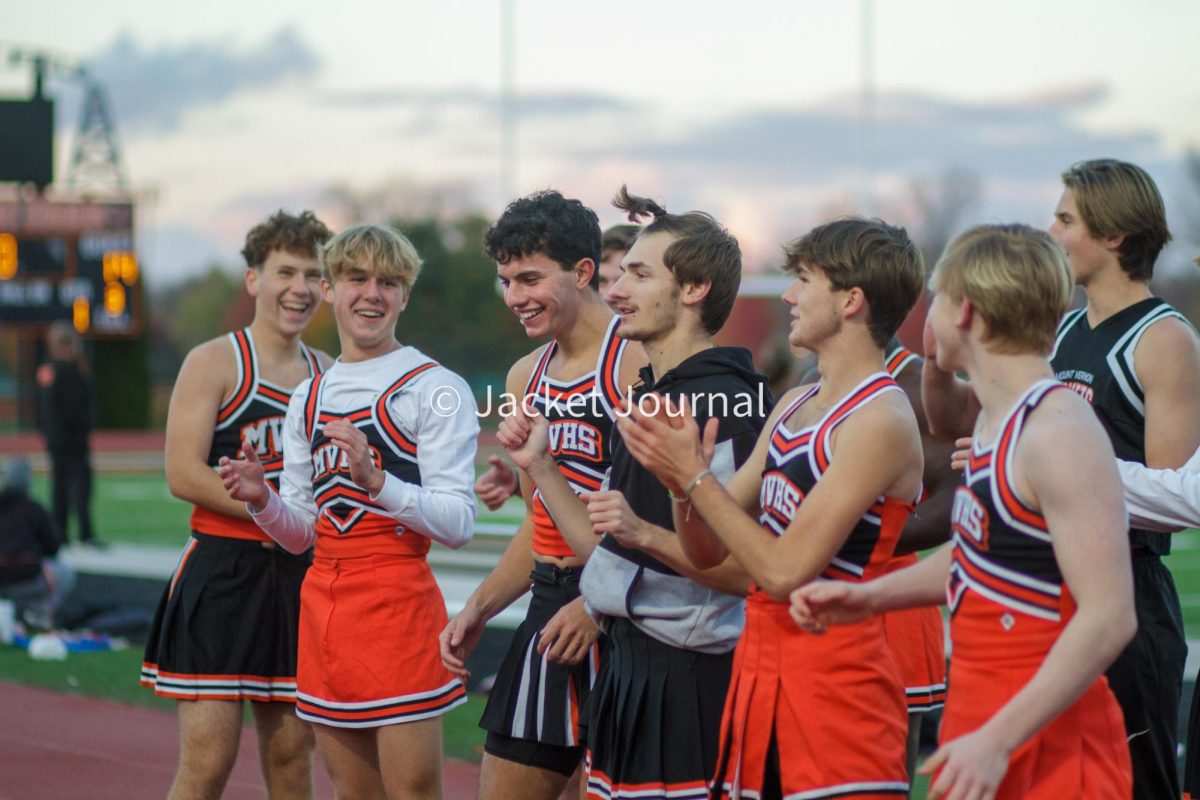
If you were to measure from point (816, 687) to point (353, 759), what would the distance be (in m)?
1.68

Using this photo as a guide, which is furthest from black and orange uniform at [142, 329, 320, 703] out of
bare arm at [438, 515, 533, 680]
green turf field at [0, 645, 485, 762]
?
green turf field at [0, 645, 485, 762]

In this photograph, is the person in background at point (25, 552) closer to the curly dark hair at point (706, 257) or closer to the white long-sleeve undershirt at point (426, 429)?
the white long-sleeve undershirt at point (426, 429)

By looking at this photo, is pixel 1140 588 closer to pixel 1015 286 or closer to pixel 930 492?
pixel 930 492

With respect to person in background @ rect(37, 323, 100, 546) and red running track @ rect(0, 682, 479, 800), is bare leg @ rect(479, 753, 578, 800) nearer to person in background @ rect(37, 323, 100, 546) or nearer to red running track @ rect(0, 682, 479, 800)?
red running track @ rect(0, 682, 479, 800)

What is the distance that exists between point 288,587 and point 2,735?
3482 mm

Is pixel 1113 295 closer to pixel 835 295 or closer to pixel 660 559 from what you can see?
pixel 835 295

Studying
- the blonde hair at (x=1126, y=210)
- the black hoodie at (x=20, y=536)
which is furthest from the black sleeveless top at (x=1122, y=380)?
the black hoodie at (x=20, y=536)

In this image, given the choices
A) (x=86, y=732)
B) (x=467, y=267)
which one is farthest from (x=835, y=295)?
(x=467, y=267)

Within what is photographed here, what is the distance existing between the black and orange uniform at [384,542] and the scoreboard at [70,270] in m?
18.2

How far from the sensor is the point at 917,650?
409cm

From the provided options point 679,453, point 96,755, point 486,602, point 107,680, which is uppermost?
point 679,453

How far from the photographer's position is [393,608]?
395 centimetres

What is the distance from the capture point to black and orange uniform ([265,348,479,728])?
12.8ft

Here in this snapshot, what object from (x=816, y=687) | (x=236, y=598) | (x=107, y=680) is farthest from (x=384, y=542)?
(x=107, y=680)
